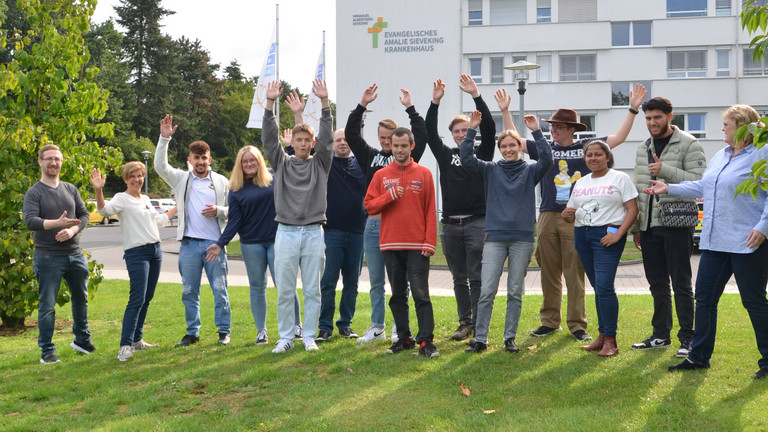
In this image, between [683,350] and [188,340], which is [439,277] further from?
[683,350]

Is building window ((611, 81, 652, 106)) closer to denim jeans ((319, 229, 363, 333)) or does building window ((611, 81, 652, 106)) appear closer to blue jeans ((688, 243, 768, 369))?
denim jeans ((319, 229, 363, 333))

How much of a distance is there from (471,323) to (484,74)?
33968 mm

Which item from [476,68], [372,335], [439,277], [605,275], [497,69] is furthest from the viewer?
[476,68]

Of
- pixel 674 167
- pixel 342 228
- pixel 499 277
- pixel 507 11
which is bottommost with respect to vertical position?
pixel 499 277

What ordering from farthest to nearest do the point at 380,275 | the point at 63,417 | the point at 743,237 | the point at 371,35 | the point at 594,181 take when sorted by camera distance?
the point at 371,35 < the point at 380,275 < the point at 594,181 < the point at 743,237 < the point at 63,417

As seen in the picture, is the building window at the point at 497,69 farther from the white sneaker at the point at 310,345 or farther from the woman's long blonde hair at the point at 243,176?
the white sneaker at the point at 310,345

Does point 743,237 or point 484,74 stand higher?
point 484,74

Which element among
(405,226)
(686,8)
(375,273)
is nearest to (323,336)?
(375,273)

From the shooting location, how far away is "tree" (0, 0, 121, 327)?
809 cm

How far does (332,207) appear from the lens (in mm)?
7539

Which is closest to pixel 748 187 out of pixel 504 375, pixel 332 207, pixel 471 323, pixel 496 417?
pixel 496 417

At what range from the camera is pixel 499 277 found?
21.8 feet

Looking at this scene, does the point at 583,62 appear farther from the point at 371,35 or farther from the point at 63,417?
the point at 63,417

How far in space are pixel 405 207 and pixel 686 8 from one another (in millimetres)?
37923
